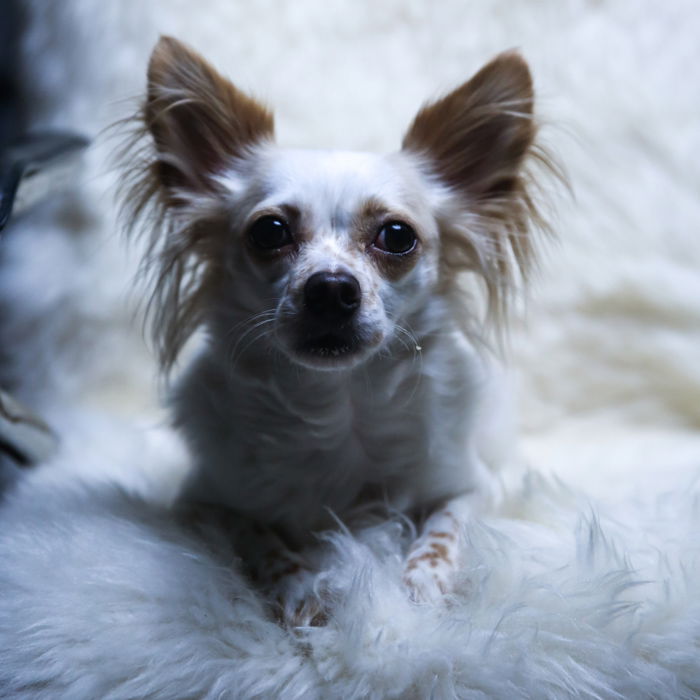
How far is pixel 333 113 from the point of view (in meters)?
1.85

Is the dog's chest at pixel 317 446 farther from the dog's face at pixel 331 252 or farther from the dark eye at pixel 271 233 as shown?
the dark eye at pixel 271 233

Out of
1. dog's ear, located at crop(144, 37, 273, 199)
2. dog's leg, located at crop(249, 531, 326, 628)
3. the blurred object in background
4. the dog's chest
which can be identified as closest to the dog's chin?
the dog's chest

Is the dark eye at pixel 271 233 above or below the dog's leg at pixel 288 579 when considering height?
above

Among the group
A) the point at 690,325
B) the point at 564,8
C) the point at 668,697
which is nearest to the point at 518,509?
the point at 668,697

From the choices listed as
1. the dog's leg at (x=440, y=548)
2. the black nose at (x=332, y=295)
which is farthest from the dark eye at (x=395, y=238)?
the dog's leg at (x=440, y=548)

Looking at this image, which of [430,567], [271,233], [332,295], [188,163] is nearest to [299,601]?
→ [430,567]

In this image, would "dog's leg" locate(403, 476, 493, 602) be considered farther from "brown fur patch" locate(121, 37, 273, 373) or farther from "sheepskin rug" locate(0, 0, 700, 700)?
"brown fur patch" locate(121, 37, 273, 373)

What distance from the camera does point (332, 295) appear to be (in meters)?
1.07

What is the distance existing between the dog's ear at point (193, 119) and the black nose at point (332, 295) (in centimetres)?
37

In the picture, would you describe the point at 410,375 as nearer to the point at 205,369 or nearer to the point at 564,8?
the point at 205,369

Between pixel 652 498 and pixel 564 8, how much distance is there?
3.69 ft

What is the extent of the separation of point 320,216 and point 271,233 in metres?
0.07

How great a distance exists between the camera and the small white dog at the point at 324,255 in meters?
1.18

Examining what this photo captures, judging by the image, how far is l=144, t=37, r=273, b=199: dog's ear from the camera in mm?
1243
